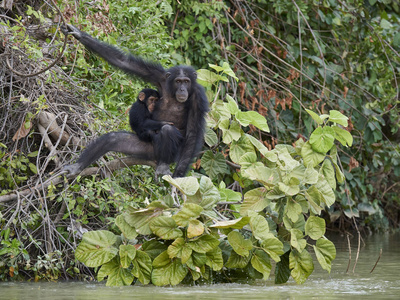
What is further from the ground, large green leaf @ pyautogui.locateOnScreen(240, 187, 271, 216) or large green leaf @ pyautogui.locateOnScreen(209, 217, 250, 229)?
large green leaf @ pyautogui.locateOnScreen(240, 187, 271, 216)

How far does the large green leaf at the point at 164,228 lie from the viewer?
6098mm

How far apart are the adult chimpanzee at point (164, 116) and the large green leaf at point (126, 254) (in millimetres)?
1007

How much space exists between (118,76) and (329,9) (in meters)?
4.92

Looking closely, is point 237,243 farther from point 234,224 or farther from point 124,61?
point 124,61

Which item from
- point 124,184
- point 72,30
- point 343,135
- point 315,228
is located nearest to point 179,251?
point 315,228

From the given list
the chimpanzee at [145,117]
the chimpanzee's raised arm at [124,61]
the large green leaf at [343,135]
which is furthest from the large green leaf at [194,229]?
the chimpanzee's raised arm at [124,61]

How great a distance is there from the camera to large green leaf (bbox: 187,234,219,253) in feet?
20.2

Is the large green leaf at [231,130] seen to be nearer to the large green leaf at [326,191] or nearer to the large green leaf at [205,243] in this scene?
the large green leaf at [326,191]

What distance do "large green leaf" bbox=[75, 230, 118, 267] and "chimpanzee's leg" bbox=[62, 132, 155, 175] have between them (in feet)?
2.62

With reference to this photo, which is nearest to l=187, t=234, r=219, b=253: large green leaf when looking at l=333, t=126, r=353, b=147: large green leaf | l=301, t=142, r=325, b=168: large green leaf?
l=301, t=142, r=325, b=168: large green leaf

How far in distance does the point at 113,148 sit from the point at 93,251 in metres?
1.22

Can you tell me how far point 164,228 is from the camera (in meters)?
6.12

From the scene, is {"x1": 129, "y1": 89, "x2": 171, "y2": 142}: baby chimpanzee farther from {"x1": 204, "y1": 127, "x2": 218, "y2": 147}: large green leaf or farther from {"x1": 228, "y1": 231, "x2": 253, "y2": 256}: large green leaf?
{"x1": 228, "y1": 231, "x2": 253, "y2": 256}: large green leaf

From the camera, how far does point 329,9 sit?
11.7 meters
